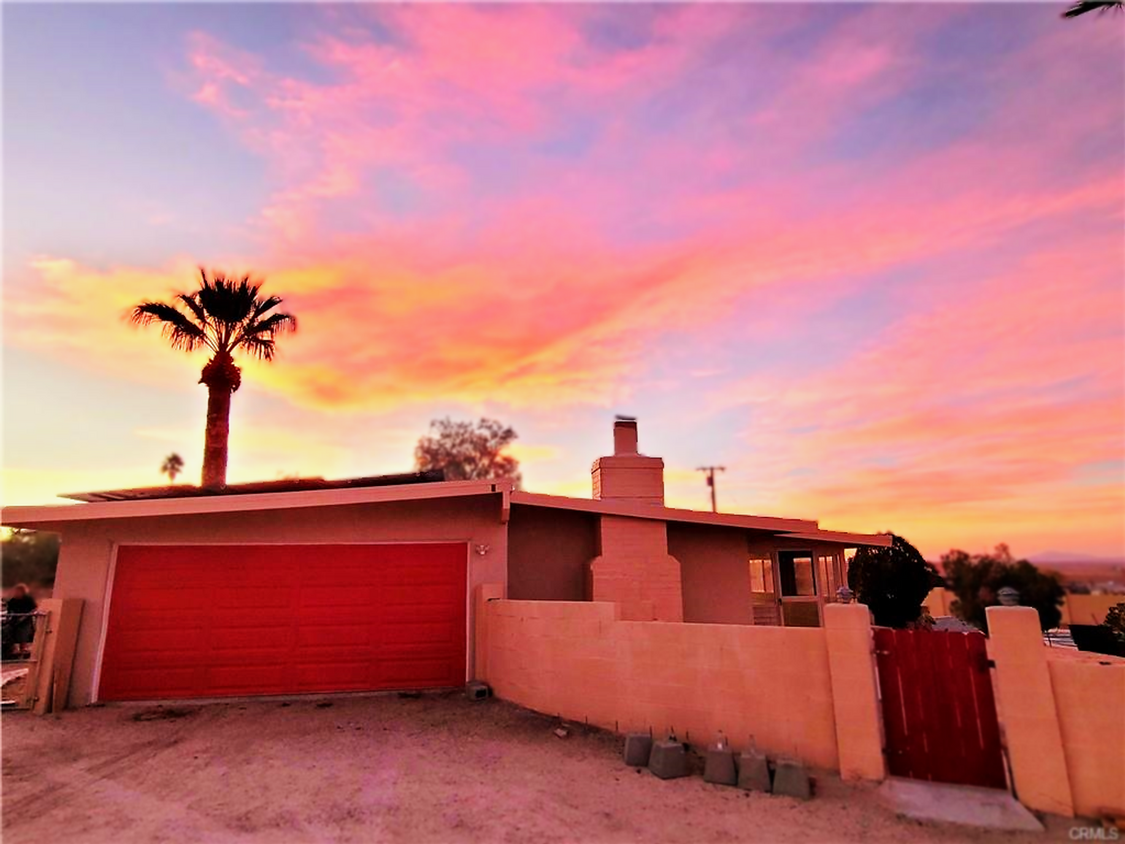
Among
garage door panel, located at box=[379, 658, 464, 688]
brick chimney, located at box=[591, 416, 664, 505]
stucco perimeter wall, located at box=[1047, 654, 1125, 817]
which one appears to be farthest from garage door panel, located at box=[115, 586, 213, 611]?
stucco perimeter wall, located at box=[1047, 654, 1125, 817]

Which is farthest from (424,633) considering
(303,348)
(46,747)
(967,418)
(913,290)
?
(967,418)

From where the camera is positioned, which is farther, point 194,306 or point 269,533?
point 194,306

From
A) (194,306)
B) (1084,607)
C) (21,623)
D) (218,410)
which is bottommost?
(1084,607)

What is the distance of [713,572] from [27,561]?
72.3 metres

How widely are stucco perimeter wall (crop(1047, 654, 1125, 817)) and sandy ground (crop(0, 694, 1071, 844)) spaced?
0.50 m

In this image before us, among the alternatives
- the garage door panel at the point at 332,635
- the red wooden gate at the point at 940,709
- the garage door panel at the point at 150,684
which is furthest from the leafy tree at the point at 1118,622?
the garage door panel at the point at 150,684

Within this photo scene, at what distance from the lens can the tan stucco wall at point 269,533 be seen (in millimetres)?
10484

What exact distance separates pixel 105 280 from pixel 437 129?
10251 millimetres

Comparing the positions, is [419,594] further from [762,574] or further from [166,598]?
[762,574]

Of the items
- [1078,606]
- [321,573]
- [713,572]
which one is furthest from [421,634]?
[1078,606]

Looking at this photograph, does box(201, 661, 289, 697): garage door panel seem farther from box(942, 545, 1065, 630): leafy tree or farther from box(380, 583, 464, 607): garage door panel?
box(942, 545, 1065, 630): leafy tree

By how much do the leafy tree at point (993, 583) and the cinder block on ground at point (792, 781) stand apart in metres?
39.3

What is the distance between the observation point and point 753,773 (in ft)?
21.5

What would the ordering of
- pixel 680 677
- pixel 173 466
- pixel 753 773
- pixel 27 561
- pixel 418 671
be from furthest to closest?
pixel 173 466, pixel 27 561, pixel 418 671, pixel 680 677, pixel 753 773
